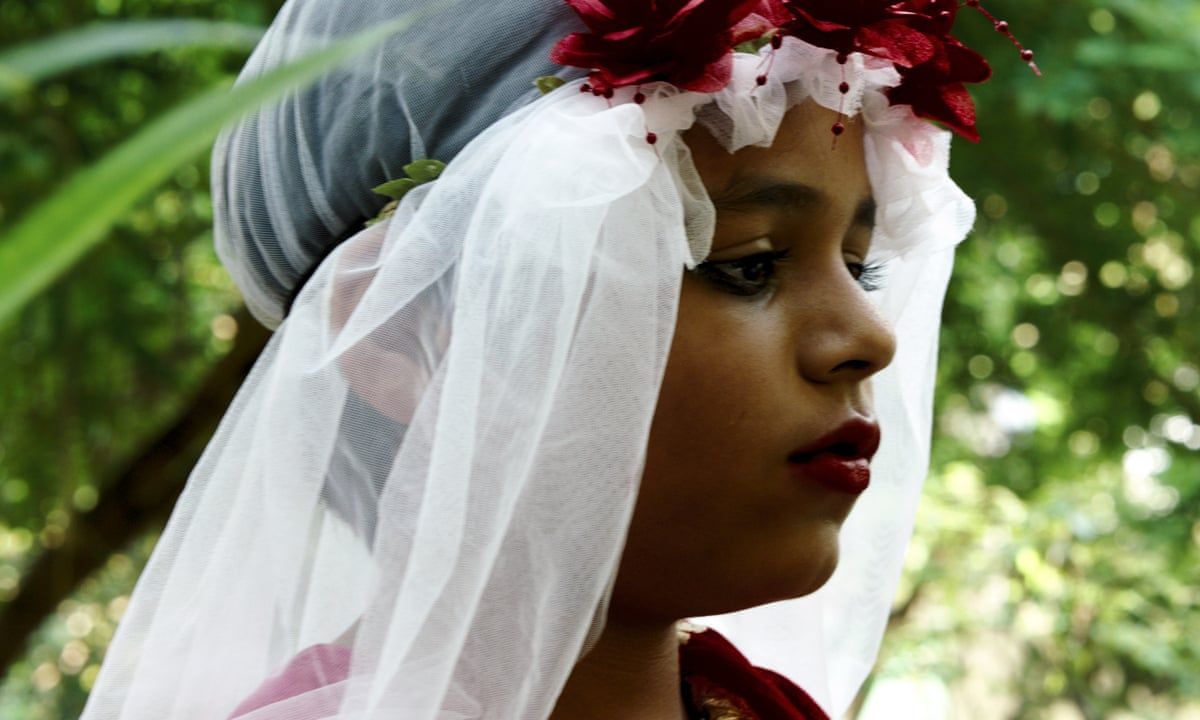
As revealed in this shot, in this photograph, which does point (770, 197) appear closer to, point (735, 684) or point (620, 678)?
point (620, 678)

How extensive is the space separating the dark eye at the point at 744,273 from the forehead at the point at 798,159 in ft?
0.19

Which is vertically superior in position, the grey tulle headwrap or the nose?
the grey tulle headwrap

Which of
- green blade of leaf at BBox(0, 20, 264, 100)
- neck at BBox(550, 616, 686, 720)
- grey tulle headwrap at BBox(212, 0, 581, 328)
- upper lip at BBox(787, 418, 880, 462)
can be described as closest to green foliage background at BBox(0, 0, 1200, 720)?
grey tulle headwrap at BBox(212, 0, 581, 328)

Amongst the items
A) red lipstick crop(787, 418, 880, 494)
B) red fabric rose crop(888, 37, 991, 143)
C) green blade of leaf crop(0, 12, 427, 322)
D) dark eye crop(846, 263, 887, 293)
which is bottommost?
dark eye crop(846, 263, 887, 293)

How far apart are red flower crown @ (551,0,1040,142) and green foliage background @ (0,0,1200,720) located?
1.40 meters

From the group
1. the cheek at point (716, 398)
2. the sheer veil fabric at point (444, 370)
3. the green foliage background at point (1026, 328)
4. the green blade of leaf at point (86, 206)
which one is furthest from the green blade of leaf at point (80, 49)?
the green foliage background at point (1026, 328)

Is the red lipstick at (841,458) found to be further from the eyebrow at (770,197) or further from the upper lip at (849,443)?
the eyebrow at (770,197)

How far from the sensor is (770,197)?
3.80 feet

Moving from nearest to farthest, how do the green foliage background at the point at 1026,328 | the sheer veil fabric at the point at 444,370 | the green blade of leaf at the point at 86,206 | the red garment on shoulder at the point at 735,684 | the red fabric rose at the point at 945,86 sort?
the green blade of leaf at the point at 86,206 < the sheer veil fabric at the point at 444,370 < the red fabric rose at the point at 945,86 < the red garment on shoulder at the point at 735,684 < the green foliage background at the point at 1026,328

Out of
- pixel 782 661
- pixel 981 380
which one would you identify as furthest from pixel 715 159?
pixel 981 380

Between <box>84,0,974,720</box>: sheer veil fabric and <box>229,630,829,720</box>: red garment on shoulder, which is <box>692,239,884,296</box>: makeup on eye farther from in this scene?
<box>229,630,829,720</box>: red garment on shoulder

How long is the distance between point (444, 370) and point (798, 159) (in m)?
0.35

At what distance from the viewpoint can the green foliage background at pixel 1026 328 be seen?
2986mm

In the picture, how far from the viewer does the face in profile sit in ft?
3.68
